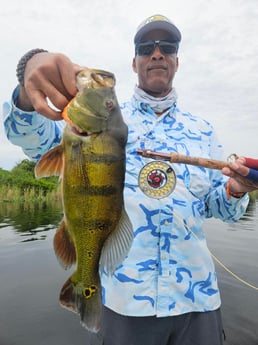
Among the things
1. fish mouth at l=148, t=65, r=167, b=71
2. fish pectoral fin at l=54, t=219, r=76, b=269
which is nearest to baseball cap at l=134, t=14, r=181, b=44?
fish mouth at l=148, t=65, r=167, b=71

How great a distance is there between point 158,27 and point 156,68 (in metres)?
0.39

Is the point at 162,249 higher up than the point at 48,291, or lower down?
higher up

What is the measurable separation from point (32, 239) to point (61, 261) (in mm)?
11821

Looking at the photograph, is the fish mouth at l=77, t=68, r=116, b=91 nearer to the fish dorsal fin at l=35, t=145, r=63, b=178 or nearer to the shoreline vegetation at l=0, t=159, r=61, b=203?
the fish dorsal fin at l=35, t=145, r=63, b=178

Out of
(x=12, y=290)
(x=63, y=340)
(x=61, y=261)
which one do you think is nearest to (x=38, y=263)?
(x=12, y=290)

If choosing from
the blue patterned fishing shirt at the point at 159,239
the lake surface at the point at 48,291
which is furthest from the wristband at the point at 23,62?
the lake surface at the point at 48,291

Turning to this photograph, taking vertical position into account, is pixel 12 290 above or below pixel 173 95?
below

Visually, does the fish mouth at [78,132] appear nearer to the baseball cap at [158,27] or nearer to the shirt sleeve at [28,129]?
the shirt sleeve at [28,129]

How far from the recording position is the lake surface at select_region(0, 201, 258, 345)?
617 cm

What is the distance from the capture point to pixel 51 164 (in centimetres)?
196

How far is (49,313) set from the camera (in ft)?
22.7

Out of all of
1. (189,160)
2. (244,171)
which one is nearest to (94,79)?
(189,160)

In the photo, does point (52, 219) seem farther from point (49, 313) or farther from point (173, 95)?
point (173, 95)

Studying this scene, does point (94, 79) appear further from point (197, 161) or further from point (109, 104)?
point (197, 161)
